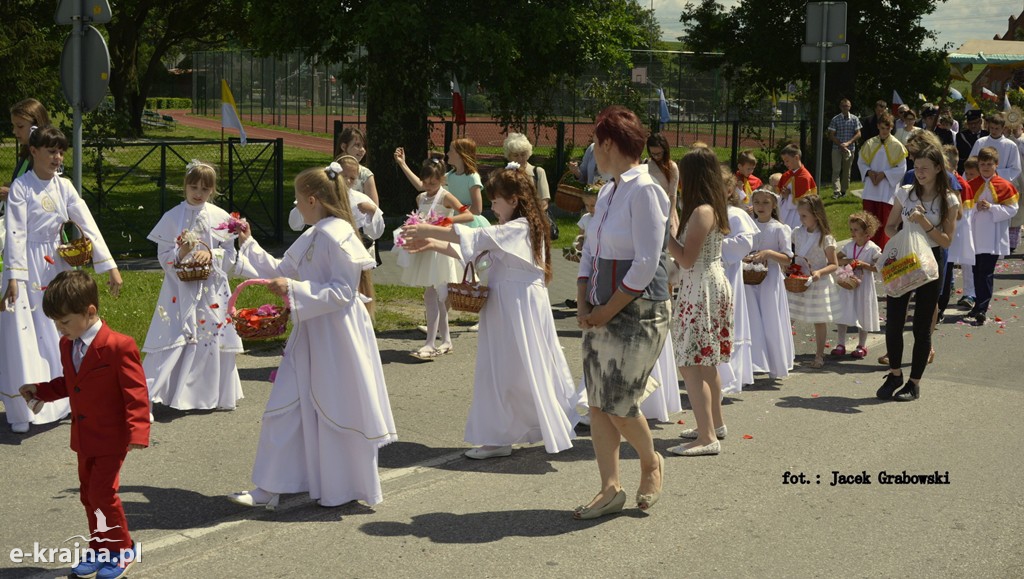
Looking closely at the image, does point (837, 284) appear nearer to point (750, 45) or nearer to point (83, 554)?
point (83, 554)

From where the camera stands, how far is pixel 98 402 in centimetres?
527

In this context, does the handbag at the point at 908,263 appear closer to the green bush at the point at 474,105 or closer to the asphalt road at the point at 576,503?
the asphalt road at the point at 576,503

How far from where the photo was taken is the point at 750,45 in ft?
105

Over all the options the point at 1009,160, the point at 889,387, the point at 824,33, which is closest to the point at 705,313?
the point at 889,387

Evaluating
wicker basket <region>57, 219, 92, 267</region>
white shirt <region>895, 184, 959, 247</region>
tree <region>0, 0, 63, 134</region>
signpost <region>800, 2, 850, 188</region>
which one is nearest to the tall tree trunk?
signpost <region>800, 2, 850, 188</region>

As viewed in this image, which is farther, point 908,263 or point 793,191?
point 793,191

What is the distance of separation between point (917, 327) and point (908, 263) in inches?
19.4

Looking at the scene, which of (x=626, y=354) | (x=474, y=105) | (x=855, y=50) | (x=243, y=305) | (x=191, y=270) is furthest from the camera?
(x=474, y=105)

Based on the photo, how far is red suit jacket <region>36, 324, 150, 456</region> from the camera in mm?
5258

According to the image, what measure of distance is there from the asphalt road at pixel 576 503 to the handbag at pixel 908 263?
871mm

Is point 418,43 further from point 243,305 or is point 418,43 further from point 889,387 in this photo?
point 889,387

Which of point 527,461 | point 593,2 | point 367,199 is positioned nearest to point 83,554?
point 527,461

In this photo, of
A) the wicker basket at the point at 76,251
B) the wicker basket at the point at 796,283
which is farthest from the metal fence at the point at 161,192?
the wicker basket at the point at 796,283

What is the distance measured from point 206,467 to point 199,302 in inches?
64.9
